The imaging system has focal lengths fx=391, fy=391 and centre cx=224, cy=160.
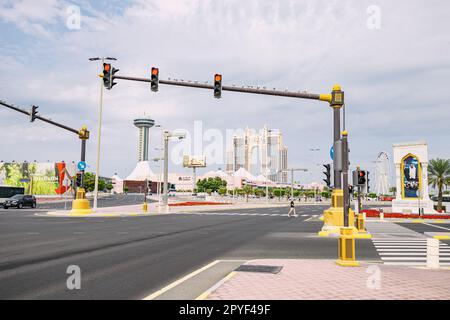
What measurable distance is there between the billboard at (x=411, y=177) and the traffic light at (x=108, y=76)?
37.0m

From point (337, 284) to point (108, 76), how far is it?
14468mm

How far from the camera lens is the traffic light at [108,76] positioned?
1800 centimetres

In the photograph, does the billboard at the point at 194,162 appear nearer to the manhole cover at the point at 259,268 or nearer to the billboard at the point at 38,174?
the billboard at the point at 38,174

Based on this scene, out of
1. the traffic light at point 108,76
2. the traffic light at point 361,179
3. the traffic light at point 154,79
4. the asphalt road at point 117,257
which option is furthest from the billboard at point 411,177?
the traffic light at point 108,76

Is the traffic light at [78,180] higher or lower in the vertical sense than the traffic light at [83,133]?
lower

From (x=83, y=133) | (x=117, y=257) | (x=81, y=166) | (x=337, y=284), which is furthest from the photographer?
(x=83, y=133)

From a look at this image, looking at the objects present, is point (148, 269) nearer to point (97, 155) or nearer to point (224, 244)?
point (224, 244)

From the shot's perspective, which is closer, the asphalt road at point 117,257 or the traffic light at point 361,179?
the asphalt road at point 117,257

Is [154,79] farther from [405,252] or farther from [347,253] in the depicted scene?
[405,252]

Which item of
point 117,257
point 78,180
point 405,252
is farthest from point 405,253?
point 78,180

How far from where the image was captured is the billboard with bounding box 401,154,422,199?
43719 millimetres

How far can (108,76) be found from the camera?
1812cm
